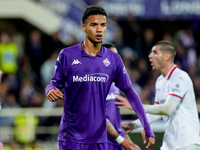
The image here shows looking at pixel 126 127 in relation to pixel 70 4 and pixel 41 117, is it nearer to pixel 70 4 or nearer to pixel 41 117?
pixel 41 117

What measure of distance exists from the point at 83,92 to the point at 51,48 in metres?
8.85

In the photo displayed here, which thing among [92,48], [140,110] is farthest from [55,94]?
[140,110]

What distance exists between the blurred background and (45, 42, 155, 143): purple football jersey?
5913 mm

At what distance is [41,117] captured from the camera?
11.5 m

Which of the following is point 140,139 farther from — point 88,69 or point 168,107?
A: point 88,69

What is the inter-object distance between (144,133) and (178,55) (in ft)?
26.5

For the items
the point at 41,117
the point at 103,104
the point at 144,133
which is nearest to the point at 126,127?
the point at 144,133

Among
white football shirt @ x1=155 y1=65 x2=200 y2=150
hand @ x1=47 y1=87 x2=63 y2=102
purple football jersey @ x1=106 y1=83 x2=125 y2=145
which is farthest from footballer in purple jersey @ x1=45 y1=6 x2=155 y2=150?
white football shirt @ x1=155 y1=65 x2=200 y2=150

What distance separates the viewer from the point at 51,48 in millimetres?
14023

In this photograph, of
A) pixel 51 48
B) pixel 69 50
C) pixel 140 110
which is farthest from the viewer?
pixel 51 48

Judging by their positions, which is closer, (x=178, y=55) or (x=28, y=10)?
(x=178, y=55)

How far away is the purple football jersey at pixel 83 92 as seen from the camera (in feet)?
17.3

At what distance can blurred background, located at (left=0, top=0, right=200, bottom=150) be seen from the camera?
1156cm

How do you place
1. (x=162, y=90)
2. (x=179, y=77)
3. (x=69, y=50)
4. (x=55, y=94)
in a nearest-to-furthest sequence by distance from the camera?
(x=55, y=94) → (x=69, y=50) → (x=179, y=77) → (x=162, y=90)
